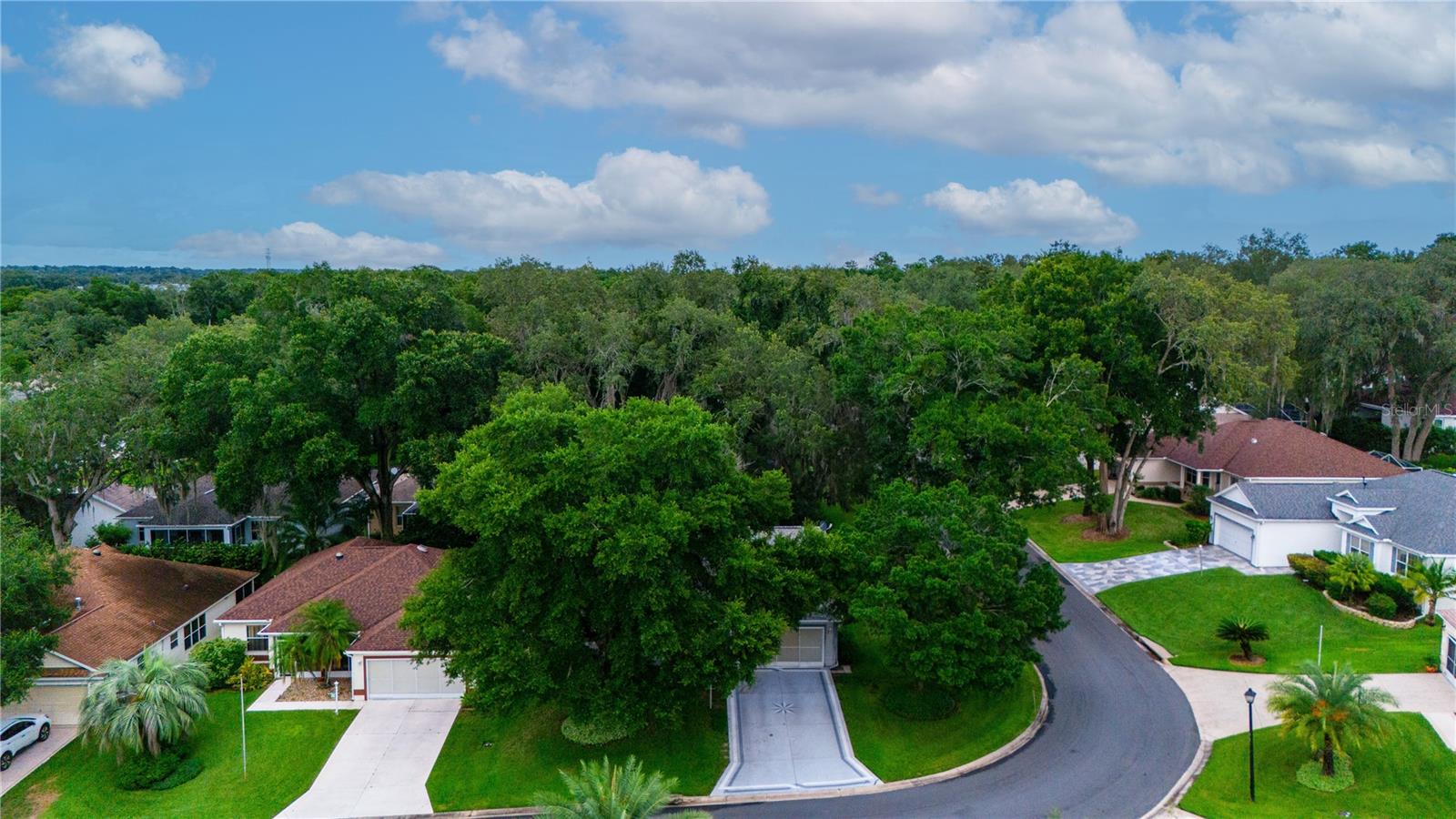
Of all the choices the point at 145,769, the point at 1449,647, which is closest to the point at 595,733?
the point at 145,769

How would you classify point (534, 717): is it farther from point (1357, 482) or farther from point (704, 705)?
point (1357, 482)

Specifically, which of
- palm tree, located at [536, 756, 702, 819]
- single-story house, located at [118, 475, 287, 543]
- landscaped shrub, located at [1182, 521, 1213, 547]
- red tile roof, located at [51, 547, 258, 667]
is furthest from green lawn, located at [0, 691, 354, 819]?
landscaped shrub, located at [1182, 521, 1213, 547]

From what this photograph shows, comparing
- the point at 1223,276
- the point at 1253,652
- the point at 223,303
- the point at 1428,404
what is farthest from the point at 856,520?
the point at 223,303

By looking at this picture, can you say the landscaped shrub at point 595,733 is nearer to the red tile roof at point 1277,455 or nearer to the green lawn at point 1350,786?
the green lawn at point 1350,786

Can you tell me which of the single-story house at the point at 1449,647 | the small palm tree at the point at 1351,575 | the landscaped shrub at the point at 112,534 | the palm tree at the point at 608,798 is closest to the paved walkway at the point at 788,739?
the palm tree at the point at 608,798

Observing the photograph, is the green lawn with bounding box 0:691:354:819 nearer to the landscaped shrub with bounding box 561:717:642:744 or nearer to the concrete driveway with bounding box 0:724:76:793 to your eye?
the concrete driveway with bounding box 0:724:76:793

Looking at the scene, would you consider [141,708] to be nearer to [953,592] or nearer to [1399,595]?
[953,592]
